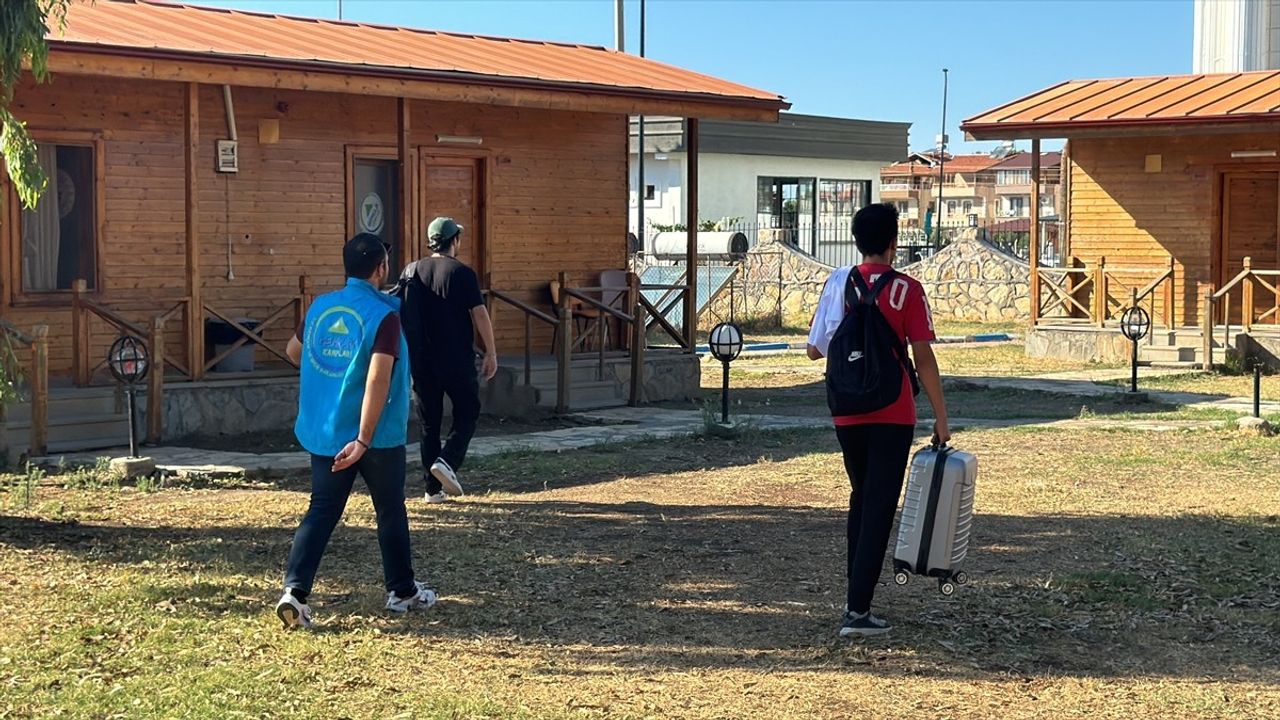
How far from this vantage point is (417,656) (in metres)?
6.09

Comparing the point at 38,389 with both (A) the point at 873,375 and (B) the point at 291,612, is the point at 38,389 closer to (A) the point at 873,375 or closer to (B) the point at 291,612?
(B) the point at 291,612

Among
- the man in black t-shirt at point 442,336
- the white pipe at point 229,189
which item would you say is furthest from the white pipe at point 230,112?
the man in black t-shirt at point 442,336

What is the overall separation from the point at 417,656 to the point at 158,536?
2.89 m

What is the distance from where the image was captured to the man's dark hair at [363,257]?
6441 mm

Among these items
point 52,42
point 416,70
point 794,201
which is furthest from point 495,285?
point 794,201

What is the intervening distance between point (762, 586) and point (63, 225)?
8197 mm

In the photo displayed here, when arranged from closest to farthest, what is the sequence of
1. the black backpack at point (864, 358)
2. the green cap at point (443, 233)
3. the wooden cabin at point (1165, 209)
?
1. the black backpack at point (864, 358)
2. the green cap at point (443, 233)
3. the wooden cabin at point (1165, 209)

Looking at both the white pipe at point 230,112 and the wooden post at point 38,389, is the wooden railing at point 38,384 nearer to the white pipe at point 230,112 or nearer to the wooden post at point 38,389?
the wooden post at point 38,389

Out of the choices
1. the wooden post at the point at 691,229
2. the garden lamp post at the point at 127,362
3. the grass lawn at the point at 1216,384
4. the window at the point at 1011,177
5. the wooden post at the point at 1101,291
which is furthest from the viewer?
the window at the point at 1011,177

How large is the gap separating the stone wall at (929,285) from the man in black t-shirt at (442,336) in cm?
1886

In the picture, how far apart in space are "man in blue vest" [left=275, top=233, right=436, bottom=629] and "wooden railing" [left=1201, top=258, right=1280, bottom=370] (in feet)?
47.1

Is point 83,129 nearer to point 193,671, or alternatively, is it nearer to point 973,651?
point 193,671

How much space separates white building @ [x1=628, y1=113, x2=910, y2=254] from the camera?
127ft

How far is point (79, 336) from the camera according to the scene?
40.5ft
